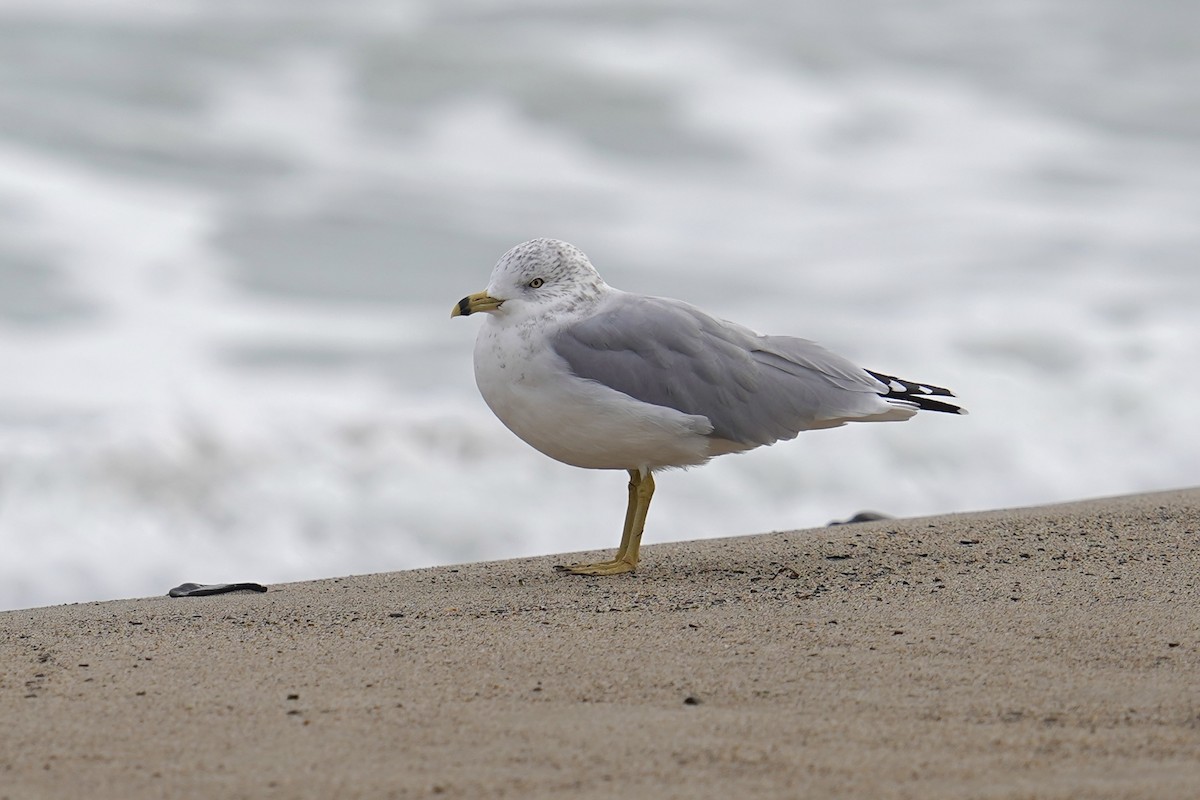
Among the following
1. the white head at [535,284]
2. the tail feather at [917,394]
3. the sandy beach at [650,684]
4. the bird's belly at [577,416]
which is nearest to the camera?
the sandy beach at [650,684]

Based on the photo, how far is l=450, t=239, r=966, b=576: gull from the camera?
511 centimetres

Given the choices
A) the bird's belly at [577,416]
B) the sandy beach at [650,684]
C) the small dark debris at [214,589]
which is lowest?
the sandy beach at [650,684]

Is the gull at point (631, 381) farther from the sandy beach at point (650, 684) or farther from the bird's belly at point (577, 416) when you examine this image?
the sandy beach at point (650, 684)

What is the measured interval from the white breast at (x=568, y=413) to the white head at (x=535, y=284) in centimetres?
10

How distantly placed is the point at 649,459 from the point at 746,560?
1.64 ft

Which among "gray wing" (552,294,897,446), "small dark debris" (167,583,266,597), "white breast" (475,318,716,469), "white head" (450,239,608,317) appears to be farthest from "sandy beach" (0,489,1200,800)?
"white head" (450,239,608,317)

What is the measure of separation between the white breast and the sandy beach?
0.45m

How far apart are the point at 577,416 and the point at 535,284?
58cm

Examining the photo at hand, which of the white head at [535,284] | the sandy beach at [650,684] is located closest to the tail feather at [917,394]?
the sandy beach at [650,684]

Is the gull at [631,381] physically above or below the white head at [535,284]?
below

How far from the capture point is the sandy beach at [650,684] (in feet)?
8.39

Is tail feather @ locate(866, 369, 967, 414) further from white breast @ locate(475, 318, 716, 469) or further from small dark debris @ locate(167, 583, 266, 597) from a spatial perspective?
small dark debris @ locate(167, 583, 266, 597)

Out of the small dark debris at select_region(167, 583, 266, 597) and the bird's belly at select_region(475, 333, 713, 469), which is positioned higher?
the bird's belly at select_region(475, 333, 713, 469)

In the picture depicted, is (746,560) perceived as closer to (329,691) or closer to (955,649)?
(955,649)
